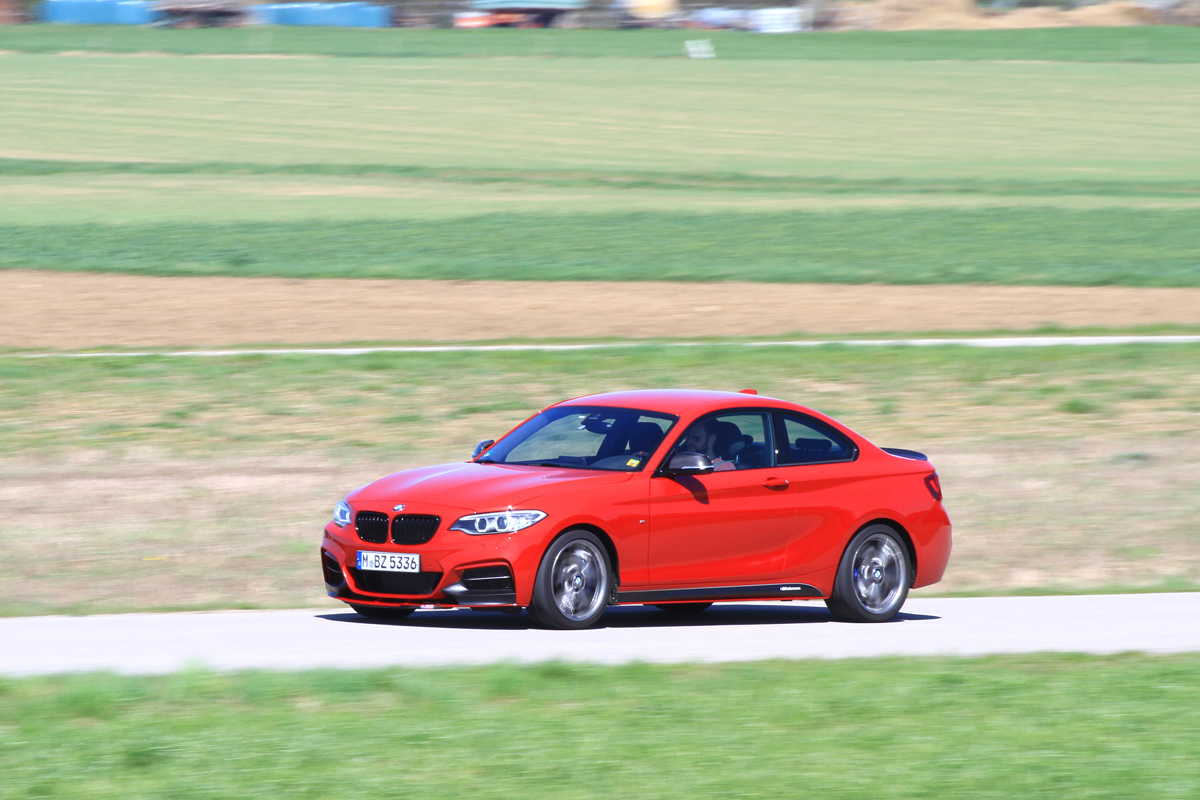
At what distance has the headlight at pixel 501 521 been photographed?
10453 mm

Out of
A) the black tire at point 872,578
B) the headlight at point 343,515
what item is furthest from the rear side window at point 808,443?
the headlight at point 343,515

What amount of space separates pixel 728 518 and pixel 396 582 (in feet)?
6.85

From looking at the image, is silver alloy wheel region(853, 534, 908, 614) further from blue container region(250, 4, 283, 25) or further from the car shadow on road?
blue container region(250, 4, 283, 25)

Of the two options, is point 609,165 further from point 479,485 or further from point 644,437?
point 479,485

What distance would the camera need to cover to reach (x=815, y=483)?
11695 millimetres

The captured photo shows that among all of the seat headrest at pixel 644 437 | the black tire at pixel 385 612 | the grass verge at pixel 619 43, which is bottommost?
the black tire at pixel 385 612

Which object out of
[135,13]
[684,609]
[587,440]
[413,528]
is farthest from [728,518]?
[135,13]

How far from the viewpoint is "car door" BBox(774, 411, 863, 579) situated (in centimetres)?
1159

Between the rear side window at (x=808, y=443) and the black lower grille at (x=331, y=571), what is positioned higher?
the rear side window at (x=808, y=443)

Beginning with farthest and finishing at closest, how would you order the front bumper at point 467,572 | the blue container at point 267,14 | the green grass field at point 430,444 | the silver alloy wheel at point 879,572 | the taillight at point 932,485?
1. the blue container at point 267,14
2. the green grass field at point 430,444
3. the taillight at point 932,485
4. the silver alloy wheel at point 879,572
5. the front bumper at point 467,572

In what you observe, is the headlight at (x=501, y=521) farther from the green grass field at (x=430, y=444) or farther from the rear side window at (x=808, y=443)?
the green grass field at (x=430, y=444)

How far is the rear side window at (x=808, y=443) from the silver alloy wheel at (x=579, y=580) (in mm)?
1586

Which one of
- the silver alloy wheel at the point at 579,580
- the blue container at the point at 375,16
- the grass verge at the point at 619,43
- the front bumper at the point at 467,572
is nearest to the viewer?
the front bumper at the point at 467,572

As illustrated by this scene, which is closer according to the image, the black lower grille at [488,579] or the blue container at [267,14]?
the black lower grille at [488,579]
